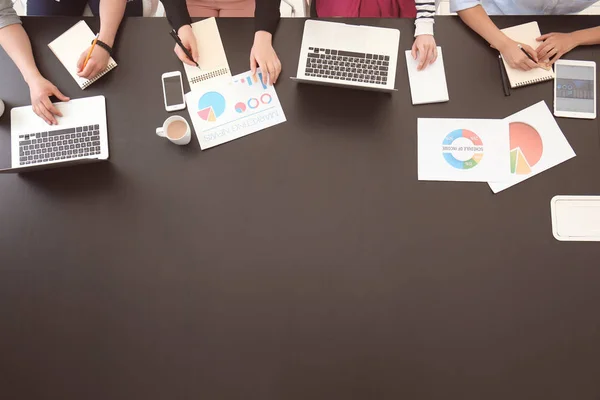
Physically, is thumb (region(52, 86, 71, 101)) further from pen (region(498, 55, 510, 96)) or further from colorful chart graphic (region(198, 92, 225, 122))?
pen (region(498, 55, 510, 96))

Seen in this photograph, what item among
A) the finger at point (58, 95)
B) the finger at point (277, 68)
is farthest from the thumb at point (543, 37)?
the finger at point (58, 95)

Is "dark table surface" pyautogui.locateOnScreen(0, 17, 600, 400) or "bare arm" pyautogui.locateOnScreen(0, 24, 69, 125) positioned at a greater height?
"bare arm" pyautogui.locateOnScreen(0, 24, 69, 125)

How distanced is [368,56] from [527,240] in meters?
0.74

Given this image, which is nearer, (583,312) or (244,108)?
(583,312)

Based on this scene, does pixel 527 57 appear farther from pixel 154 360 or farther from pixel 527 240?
pixel 154 360

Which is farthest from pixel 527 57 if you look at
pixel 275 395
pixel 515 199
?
pixel 275 395

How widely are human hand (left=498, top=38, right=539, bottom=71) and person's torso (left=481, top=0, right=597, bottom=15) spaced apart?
241 mm

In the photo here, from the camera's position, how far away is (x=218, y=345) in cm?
117

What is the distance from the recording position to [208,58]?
130 cm

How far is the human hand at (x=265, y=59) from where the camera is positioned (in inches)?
49.6

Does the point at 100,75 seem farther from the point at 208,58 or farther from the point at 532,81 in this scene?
the point at 532,81

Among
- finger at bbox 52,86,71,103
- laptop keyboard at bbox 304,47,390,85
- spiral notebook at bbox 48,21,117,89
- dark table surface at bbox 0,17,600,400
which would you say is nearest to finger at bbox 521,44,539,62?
dark table surface at bbox 0,17,600,400

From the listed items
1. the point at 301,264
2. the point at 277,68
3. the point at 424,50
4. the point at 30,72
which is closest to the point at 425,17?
the point at 424,50

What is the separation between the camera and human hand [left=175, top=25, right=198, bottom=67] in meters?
1.28
